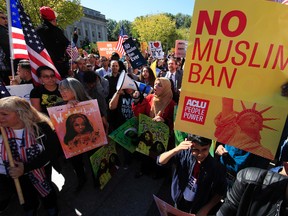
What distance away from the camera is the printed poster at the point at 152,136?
2973mm

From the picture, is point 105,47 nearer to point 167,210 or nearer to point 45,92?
point 45,92

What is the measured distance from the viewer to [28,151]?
229cm

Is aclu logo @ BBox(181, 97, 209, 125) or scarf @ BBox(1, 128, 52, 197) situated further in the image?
scarf @ BBox(1, 128, 52, 197)

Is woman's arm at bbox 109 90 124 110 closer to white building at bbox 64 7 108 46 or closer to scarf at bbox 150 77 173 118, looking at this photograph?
scarf at bbox 150 77 173 118

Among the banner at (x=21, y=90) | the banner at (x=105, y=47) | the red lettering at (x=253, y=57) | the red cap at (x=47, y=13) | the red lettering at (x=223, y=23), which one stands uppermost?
the red cap at (x=47, y=13)

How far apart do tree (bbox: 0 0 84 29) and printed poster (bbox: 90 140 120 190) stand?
15.8 m

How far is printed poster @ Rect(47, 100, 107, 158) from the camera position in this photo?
2.50 m

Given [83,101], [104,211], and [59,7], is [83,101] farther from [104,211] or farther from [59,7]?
[59,7]

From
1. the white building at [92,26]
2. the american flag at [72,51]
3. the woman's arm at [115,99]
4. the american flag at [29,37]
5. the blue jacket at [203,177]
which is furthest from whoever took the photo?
the white building at [92,26]

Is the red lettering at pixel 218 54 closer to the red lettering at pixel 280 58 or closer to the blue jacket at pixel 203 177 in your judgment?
the red lettering at pixel 280 58

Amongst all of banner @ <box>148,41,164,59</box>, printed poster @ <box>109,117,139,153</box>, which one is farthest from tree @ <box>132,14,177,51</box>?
printed poster @ <box>109,117,139,153</box>

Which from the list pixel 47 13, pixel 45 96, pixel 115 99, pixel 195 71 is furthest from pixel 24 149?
pixel 47 13

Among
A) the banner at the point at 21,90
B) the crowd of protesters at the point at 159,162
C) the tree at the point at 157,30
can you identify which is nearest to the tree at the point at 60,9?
the crowd of protesters at the point at 159,162

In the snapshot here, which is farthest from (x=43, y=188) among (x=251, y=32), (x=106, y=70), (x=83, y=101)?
(x=106, y=70)
